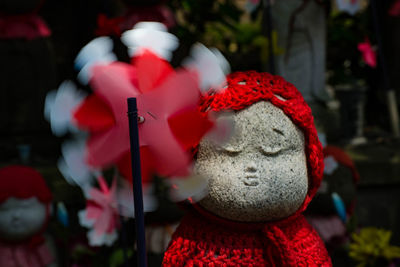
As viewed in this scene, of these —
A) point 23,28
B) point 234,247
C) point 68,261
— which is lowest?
point 68,261

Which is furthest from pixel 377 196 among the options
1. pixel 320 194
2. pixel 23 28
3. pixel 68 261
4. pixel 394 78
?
pixel 23 28

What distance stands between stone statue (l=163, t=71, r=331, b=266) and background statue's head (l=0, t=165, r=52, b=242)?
3.94ft

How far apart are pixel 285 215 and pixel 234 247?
0.17 m

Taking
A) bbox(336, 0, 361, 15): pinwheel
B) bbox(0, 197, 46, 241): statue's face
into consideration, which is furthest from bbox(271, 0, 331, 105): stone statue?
bbox(0, 197, 46, 241): statue's face

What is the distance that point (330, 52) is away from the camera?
4.25m

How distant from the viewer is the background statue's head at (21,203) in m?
2.71

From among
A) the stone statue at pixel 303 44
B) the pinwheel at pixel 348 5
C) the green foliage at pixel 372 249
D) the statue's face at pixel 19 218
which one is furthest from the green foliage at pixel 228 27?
the statue's face at pixel 19 218

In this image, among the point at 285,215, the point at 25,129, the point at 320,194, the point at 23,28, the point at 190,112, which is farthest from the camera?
the point at 25,129

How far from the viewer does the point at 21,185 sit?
108 inches

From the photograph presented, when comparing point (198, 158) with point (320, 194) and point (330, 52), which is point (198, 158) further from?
point (330, 52)

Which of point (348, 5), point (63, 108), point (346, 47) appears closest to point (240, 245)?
point (63, 108)

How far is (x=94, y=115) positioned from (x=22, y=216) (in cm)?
131

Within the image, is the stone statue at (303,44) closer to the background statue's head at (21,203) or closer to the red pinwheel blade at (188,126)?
the background statue's head at (21,203)

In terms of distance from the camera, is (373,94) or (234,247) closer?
(234,247)
